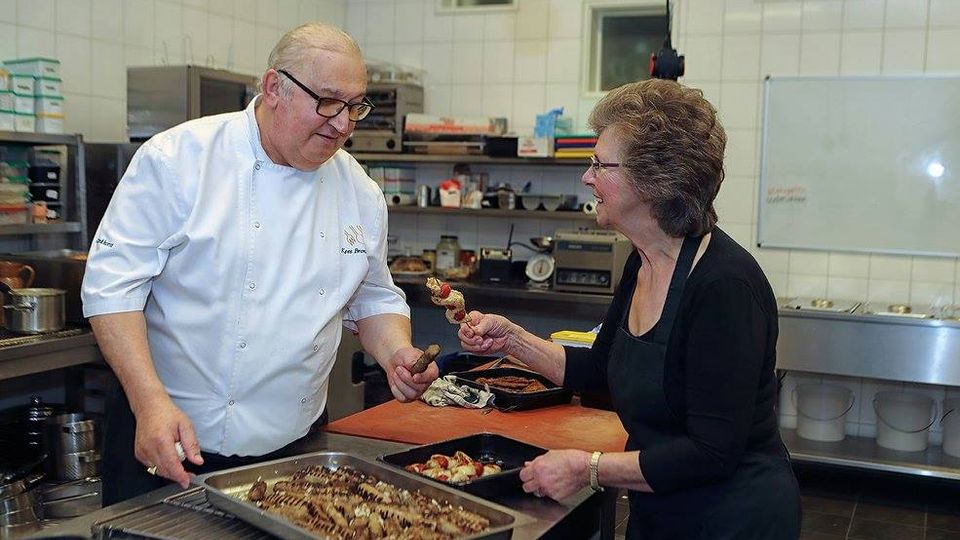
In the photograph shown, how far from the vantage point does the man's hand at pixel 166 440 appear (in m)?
1.82

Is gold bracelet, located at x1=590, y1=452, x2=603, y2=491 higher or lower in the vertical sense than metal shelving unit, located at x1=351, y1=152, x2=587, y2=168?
lower

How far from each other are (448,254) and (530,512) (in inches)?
173

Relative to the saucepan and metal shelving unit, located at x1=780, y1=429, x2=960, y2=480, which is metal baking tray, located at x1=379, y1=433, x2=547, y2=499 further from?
metal shelving unit, located at x1=780, y1=429, x2=960, y2=480

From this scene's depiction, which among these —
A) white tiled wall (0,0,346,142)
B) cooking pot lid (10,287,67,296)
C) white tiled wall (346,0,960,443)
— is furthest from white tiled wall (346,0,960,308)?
cooking pot lid (10,287,67,296)

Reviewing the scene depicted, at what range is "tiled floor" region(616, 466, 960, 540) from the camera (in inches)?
176

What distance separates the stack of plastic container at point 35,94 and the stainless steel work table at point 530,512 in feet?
→ 8.96

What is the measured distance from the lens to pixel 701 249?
1972 millimetres

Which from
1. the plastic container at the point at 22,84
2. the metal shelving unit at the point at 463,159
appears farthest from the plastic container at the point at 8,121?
the metal shelving unit at the point at 463,159

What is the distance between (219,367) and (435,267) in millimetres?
4121

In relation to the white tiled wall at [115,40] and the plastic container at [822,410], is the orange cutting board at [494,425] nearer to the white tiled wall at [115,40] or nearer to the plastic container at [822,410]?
the plastic container at [822,410]

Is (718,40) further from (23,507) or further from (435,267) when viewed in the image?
(23,507)

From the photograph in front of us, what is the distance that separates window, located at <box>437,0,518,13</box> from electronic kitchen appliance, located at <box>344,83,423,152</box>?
0.64 m

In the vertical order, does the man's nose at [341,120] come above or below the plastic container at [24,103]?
below

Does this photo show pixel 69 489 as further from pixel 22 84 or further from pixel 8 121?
pixel 22 84
